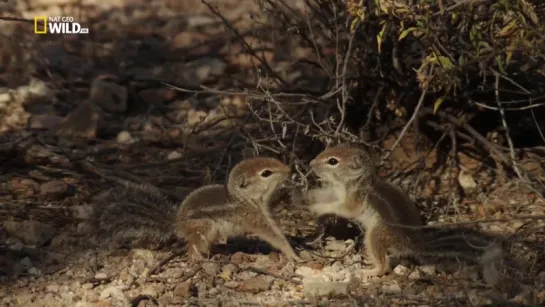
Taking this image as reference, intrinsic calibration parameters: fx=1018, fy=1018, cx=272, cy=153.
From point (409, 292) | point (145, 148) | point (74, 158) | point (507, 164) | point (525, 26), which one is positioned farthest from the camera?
point (145, 148)

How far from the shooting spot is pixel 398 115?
8.17 m

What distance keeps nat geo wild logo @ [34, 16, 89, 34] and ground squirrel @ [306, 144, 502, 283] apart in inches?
216

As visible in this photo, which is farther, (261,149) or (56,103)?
(56,103)

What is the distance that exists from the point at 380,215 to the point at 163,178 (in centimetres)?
224

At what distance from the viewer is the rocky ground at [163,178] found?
251 inches

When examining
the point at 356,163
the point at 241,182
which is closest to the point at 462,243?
the point at 356,163

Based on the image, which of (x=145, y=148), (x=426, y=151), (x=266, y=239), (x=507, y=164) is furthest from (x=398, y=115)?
(x=145, y=148)

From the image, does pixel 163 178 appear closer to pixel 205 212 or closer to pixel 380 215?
pixel 205 212

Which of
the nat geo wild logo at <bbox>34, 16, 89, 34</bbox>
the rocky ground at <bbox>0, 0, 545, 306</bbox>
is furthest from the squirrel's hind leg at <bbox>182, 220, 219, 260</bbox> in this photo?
Result: the nat geo wild logo at <bbox>34, 16, 89, 34</bbox>

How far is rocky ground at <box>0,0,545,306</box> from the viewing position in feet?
20.9

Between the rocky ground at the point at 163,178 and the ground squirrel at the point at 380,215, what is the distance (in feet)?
0.41

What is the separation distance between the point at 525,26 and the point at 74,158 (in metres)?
4.24

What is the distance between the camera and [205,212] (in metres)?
6.97

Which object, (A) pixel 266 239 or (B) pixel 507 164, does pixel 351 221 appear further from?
(B) pixel 507 164
